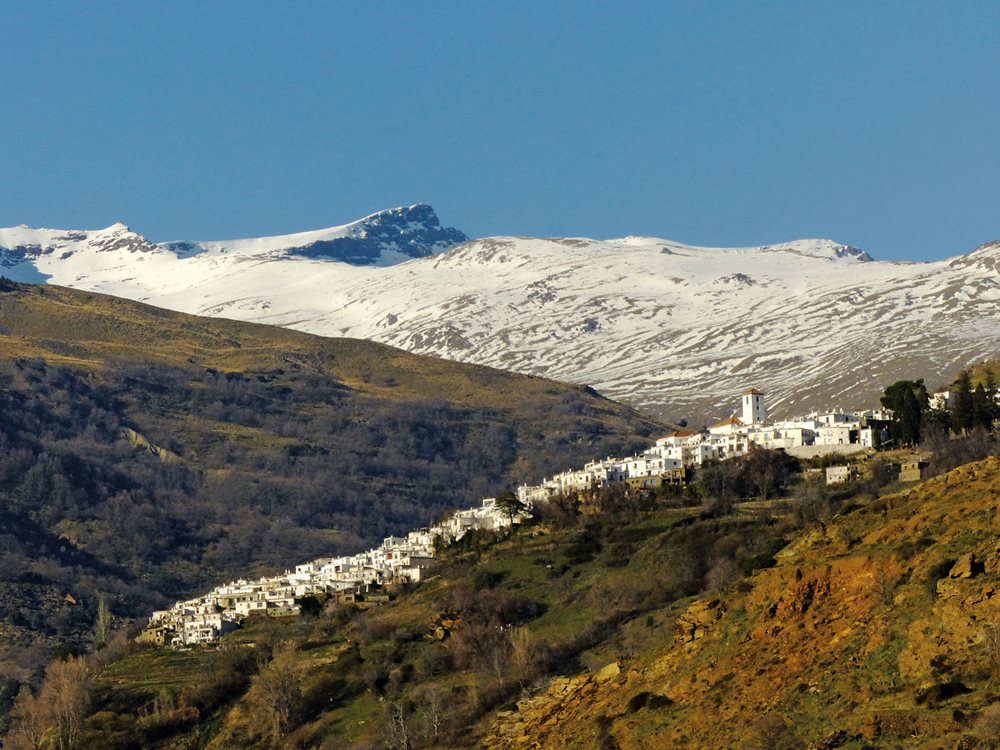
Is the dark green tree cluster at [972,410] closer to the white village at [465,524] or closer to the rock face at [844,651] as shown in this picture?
the white village at [465,524]

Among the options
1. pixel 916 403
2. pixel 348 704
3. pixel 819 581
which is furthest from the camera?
pixel 916 403

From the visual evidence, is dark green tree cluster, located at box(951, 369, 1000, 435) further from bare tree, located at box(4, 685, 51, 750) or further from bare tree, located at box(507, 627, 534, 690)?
bare tree, located at box(4, 685, 51, 750)

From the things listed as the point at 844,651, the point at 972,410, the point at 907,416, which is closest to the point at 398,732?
the point at 844,651

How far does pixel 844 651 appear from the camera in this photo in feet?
159

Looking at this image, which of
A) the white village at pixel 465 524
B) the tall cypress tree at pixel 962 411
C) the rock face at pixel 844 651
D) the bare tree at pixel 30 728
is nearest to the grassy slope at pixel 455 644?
the bare tree at pixel 30 728

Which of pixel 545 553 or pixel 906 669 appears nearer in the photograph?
pixel 906 669

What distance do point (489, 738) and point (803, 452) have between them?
5759 centimetres

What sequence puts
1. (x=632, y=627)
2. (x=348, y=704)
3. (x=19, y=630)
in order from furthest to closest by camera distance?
(x=19, y=630), (x=348, y=704), (x=632, y=627)

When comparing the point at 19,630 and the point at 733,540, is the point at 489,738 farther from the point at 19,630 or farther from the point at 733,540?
the point at 19,630

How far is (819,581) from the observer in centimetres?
5266

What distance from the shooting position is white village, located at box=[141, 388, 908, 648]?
11931cm

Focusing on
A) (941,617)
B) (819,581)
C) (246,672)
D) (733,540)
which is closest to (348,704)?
(246,672)

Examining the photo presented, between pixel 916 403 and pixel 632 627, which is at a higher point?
pixel 916 403

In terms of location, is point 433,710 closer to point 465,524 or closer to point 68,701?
point 68,701
